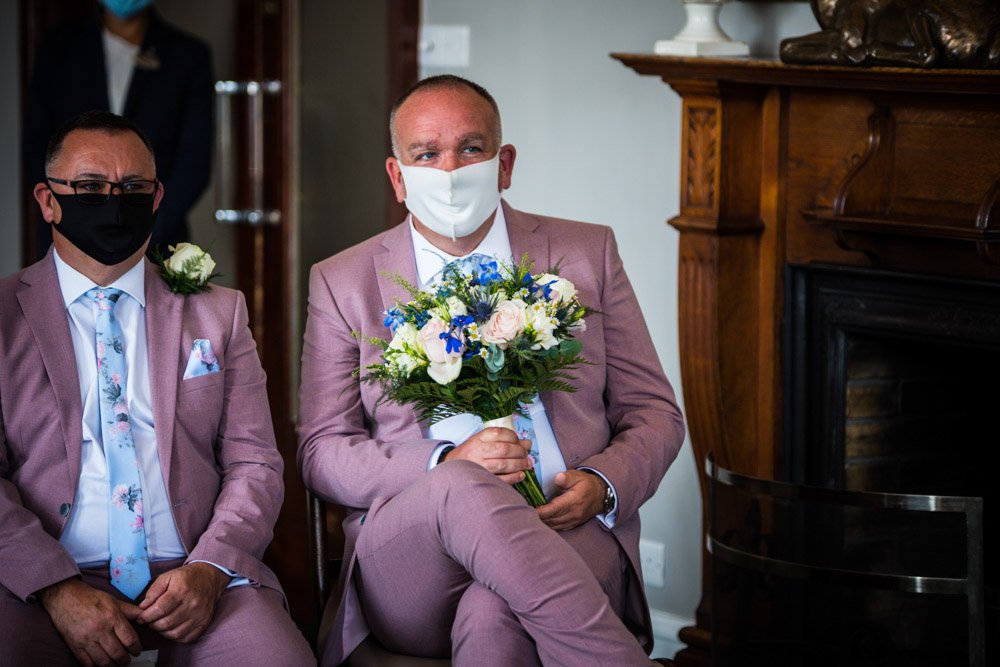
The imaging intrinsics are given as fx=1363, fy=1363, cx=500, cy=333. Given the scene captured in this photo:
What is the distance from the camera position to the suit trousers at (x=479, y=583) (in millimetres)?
2092

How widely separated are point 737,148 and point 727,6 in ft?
1.45

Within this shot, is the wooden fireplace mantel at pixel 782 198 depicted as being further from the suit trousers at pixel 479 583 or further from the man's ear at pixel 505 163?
the suit trousers at pixel 479 583

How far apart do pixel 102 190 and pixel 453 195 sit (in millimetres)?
643

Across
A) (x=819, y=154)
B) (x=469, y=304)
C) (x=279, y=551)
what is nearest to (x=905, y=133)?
(x=819, y=154)

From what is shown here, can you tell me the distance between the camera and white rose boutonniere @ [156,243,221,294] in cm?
245

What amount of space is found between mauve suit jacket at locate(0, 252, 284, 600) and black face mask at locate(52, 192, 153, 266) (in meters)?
0.08

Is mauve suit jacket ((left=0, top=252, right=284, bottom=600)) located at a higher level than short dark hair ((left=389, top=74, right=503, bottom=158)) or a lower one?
lower

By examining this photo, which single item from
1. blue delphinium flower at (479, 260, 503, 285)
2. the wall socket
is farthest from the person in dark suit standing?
blue delphinium flower at (479, 260, 503, 285)

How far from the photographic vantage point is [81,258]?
93.5 inches

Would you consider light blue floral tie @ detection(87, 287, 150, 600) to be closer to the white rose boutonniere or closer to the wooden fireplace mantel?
the white rose boutonniere

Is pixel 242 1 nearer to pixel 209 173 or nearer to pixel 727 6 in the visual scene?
pixel 209 173

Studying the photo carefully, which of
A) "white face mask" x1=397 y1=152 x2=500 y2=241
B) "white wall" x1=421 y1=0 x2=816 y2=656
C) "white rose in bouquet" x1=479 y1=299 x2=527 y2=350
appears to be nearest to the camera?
"white rose in bouquet" x1=479 y1=299 x2=527 y2=350

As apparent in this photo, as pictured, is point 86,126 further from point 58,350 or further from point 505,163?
point 505,163

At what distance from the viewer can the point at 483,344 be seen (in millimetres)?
2246
